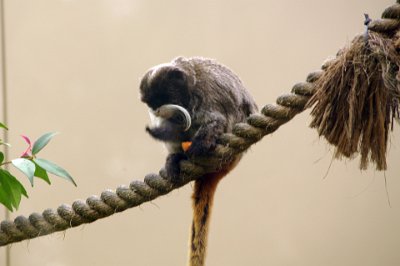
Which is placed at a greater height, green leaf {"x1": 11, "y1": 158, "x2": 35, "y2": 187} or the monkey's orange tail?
green leaf {"x1": 11, "y1": 158, "x2": 35, "y2": 187}

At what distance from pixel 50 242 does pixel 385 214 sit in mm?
1956

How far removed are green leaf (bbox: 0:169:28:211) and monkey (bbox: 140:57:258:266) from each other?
1.47ft

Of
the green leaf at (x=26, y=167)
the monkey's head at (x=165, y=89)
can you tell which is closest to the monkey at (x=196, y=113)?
the monkey's head at (x=165, y=89)

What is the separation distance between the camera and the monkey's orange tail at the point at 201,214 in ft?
5.82

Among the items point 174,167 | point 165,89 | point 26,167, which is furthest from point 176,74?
point 26,167

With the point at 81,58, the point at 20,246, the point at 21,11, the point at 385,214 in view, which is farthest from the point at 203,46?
the point at 20,246

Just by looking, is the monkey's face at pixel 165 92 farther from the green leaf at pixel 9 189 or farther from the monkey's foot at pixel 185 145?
the green leaf at pixel 9 189

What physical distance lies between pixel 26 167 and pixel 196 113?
0.63 m

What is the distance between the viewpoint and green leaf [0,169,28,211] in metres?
1.67

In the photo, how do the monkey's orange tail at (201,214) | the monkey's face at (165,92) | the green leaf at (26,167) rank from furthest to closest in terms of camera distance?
the monkey's face at (165,92) → the monkey's orange tail at (201,214) → the green leaf at (26,167)

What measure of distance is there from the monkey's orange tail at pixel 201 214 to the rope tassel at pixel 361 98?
534 millimetres

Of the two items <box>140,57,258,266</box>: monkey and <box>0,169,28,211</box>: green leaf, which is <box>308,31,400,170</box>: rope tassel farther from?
<box>0,169,28,211</box>: green leaf

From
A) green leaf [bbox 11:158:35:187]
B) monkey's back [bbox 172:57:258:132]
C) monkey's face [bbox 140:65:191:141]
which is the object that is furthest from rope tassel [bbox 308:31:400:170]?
green leaf [bbox 11:158:35:187]

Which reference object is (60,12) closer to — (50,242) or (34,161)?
(50,242)
